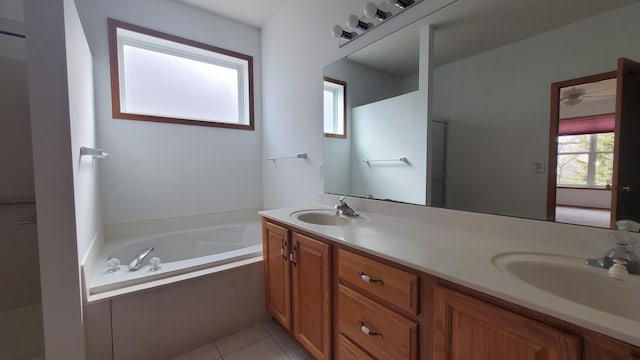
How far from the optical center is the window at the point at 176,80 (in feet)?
7.11

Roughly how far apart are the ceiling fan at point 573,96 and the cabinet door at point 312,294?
1122 mm

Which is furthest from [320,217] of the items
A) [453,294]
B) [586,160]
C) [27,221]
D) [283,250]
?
[27,221]

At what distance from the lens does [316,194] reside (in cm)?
215

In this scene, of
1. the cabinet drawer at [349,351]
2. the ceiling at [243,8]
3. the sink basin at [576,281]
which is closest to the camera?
the sink basin at [576,281]

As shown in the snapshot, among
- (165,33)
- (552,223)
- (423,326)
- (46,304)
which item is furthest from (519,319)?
(165,33)

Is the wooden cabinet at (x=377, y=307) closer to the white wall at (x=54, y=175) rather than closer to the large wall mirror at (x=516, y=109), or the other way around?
the large wall mirror at (x=516, y=109)

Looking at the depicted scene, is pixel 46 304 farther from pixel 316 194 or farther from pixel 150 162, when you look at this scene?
pixel 316 194

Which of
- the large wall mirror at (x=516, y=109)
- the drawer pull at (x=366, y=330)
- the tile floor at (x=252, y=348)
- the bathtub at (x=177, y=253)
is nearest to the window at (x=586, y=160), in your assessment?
the large wall mirror at (x=516, y=109)

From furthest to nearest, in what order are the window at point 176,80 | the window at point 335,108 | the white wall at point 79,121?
the window at point 176,80 → the window at point 335,108 → the white wall at point 79,121

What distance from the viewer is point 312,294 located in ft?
4.30

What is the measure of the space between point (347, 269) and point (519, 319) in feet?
2.01

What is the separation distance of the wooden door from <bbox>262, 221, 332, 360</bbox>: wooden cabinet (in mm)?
1080

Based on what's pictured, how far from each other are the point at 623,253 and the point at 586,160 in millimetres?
343

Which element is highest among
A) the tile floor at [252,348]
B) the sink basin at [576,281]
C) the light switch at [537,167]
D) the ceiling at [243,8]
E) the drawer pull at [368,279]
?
the ceiling at [243,8]
